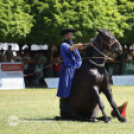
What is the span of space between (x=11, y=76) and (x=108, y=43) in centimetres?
1212

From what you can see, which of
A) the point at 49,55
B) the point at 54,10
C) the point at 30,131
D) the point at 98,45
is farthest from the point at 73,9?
the point at 30,131

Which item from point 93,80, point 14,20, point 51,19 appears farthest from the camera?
point 51,19

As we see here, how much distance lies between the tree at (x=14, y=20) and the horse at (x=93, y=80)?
453 inches

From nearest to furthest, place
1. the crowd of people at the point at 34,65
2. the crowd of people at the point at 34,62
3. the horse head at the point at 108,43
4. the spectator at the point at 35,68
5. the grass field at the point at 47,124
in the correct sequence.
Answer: the grass field at the point at 47,124, the horse head at the point at 108,43, the crowd of people at the point at 34,62, the crowd of people at the point at 34,65, the spectator at the point at 35,68

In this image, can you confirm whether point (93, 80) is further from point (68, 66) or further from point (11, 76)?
point (11, 76)

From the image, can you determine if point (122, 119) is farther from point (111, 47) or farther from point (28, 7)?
point (28, 7)

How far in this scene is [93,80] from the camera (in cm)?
983

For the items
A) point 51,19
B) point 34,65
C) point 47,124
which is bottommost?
point 34,65

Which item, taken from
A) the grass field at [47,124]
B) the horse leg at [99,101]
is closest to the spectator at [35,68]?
the grass field at [47,124]

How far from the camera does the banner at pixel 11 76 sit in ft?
69.4

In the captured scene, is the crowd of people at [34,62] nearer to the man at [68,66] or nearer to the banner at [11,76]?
the banner at [11,76]

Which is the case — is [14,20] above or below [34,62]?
above

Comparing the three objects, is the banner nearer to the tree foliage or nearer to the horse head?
the tree foliage

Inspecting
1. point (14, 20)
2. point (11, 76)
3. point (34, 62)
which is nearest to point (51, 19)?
point (14, 20)
